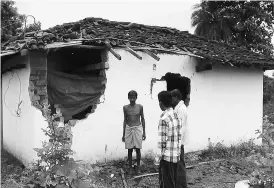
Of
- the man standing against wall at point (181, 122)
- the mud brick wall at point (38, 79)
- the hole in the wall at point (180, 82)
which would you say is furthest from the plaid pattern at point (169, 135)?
the hole in the wall at point (180, 82)

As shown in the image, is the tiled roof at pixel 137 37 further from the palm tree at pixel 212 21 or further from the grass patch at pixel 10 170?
the palm tree at pixel 212 21

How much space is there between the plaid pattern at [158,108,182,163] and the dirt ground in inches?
61.2

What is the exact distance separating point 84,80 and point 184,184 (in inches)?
125

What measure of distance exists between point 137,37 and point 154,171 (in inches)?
135

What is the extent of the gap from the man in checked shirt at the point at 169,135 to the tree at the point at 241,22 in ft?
44.8

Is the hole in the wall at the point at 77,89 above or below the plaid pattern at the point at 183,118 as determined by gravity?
above

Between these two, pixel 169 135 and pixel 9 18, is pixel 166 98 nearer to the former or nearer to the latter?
pixel 169 135

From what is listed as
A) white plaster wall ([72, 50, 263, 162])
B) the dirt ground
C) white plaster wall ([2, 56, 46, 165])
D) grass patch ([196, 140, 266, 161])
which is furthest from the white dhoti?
grass patch ([196, 140, 266, 161])

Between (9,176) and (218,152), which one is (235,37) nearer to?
(218,152)

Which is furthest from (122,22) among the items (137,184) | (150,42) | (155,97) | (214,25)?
(214,25)

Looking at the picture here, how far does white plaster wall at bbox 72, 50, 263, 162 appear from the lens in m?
6.62

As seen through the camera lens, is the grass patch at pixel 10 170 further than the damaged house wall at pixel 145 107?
No

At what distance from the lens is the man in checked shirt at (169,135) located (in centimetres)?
417

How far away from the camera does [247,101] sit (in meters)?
8.84
